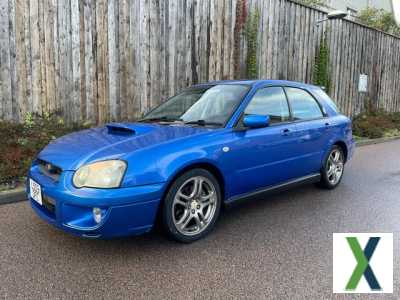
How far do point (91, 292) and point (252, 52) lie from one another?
7386 millimetres

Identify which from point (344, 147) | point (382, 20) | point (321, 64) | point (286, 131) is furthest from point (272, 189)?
point (382, 20)

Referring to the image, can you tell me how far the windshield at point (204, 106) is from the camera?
3844 millimetres

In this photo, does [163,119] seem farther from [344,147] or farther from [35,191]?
[344,147]

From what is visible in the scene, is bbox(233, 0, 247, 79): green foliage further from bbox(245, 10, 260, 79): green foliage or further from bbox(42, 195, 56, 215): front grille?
bbox(42, 195, 56, 215): front grille

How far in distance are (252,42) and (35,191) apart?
22.3 ft

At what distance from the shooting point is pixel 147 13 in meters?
7.10

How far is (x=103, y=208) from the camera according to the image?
2818 millimetres

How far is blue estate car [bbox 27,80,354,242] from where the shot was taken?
9.48 feet

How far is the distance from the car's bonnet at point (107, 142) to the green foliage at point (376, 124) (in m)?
8.91

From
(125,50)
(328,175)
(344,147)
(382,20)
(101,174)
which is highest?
(382,20)

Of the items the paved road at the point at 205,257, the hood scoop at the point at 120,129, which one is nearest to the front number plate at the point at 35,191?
the paved road at the point at 205,257

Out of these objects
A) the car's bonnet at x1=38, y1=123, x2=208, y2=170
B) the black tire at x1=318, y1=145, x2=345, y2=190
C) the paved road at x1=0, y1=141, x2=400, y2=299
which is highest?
the car's bonnet at x1=38, y1=123, x2=208, y2=170

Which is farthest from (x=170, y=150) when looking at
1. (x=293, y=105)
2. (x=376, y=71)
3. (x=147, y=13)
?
(x=376, y=71)

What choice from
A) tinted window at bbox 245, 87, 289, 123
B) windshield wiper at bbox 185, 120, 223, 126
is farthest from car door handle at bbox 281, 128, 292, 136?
windshield wiper at bbox 185, 120, 223, 126
